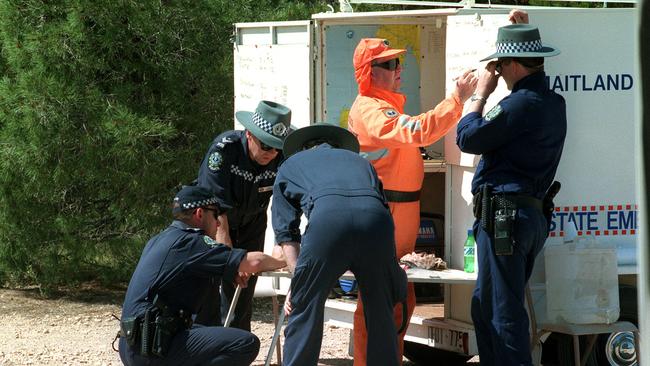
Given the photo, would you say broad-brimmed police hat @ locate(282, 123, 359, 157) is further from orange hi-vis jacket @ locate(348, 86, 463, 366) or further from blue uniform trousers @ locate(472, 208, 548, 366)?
blue uniform trousers @ locate(472, 208, 548, 366)

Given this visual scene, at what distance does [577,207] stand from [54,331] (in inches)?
173

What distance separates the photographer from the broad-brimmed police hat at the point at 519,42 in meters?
4.96

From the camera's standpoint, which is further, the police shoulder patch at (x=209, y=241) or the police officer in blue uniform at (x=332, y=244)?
the police shoulder patch at (x=209, y=241)

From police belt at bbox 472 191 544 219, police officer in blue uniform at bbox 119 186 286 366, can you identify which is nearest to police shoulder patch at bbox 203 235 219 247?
police officer in blue uniform at bbox 119 186 286 366

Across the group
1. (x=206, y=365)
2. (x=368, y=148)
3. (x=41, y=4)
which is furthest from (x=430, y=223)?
(x=41, y=4)

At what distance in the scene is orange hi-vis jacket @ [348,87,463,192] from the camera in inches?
212

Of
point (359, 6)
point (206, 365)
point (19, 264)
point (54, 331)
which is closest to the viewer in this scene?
point (206, 365)

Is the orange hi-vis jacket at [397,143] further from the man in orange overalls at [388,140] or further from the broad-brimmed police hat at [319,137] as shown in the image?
the broad-brimmed police hat at [319,137]

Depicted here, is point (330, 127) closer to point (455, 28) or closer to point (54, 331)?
point (455, 28)

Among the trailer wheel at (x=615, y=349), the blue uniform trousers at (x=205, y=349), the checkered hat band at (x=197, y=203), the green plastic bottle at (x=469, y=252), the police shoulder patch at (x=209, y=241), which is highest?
the checkered hat band at (x=197, y=203)

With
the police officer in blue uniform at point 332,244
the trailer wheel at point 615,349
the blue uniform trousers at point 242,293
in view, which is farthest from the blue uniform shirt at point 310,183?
the trailer wheel at point 615,349

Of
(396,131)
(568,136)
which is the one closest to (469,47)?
(396,131)

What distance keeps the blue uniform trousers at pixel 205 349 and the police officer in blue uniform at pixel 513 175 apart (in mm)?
1210

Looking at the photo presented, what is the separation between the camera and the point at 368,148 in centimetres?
564
